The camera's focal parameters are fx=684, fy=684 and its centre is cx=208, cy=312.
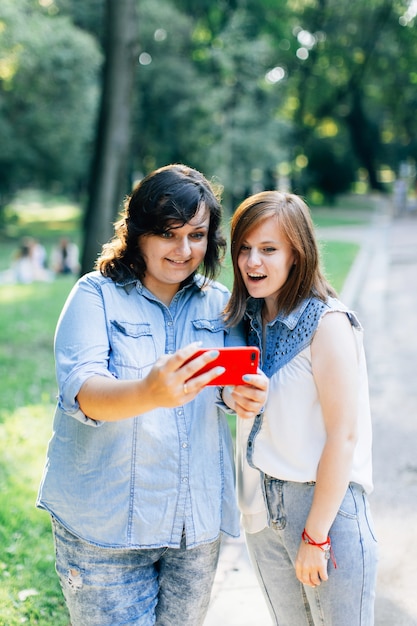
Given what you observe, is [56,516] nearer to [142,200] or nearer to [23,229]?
[142,200]

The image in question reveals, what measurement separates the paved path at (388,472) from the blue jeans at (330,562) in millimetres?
1049

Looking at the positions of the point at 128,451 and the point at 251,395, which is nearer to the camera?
the point at 251,395

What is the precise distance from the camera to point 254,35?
25078mm

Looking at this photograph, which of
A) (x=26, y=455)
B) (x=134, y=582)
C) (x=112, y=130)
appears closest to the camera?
(x=134, y=582)

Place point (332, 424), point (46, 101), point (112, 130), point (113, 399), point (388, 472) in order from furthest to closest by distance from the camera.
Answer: point (46, 101) → point (112, 130) → point (388, 472) → point (332, 424) → point (113, 399)

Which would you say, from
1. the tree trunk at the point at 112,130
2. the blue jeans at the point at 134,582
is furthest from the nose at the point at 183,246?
the tree trunk at the point at 112,130

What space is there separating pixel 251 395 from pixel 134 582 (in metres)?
0.69

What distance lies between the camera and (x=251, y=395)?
178 cm

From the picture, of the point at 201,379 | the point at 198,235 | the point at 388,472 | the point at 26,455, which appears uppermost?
the point at 198,235

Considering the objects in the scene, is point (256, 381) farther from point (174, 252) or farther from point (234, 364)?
point (174, 252)

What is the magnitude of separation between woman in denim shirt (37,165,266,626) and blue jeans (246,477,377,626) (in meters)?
0.16

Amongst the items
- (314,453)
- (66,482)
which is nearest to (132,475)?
(66,482)

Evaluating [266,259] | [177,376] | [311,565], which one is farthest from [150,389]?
[311,565]

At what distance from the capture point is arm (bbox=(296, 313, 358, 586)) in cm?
187
